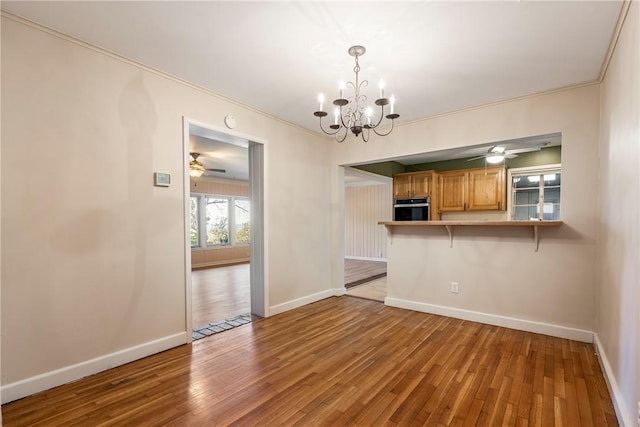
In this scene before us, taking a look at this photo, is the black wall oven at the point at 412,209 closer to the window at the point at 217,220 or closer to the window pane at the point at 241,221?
the window pane at the point at 241,221

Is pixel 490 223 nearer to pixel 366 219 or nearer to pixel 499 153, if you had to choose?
pixel 499 153

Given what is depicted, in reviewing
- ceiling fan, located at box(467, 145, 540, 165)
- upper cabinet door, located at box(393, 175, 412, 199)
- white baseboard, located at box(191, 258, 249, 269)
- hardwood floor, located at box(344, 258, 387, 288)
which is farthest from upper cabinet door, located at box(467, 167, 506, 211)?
white baseboard, located at box(191, 258, 249, 269)

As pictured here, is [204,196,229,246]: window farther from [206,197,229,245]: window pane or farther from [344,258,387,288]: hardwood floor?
[344,258,387,288]: hardwood floor

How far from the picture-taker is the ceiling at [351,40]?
1952 millimetres

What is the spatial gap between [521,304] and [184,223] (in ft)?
12.3

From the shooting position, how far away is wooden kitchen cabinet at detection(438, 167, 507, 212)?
19.8ft

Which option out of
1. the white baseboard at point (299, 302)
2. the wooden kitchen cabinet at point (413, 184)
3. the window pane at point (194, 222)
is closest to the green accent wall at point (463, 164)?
the wooden kitchen cabinet at point (413, 184)

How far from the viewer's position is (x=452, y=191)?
6598 millimetres

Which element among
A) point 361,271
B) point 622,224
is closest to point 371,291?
point 361,271

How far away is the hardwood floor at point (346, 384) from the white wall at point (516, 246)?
0.41 metres

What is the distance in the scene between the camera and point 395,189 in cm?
724

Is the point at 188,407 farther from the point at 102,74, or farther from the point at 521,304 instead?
the point at 521,304

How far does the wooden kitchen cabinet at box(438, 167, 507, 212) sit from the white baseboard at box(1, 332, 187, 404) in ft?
19.1

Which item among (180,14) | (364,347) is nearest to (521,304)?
(364,347)
